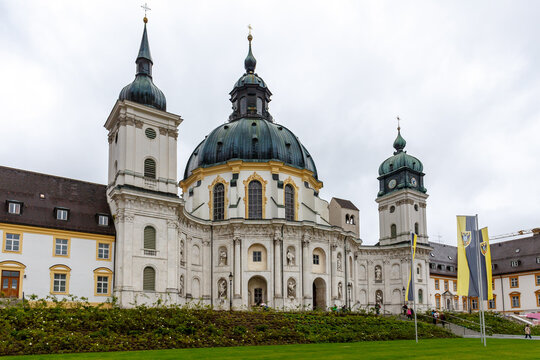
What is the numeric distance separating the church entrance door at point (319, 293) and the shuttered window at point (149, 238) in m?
21.2

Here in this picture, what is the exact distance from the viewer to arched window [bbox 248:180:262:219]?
5806 centimetres

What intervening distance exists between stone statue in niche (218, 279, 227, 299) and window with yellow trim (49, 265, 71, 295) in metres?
18.8

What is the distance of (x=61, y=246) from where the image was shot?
131 ft

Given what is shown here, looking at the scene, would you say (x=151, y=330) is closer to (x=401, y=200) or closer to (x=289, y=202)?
(x=289, y=202)

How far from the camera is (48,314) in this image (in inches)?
1089

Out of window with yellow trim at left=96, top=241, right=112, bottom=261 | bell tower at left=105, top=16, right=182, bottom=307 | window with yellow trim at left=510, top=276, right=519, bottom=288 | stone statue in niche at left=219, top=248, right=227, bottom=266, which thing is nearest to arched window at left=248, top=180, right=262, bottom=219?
stone statue in niche at left=219, top=248, right=227, bottom=266

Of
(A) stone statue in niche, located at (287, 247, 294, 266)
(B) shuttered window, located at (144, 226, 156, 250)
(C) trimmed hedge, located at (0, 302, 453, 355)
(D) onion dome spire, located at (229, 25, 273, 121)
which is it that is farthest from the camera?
(D) onion dome spire, located at (229, 25, 273, 121)

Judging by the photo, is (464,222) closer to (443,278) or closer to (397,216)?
(397,216)

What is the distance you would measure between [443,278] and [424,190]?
17028 millimetres

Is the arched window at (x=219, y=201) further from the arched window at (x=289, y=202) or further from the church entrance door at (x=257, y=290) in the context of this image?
the church entrance door at (x=257, y=290)

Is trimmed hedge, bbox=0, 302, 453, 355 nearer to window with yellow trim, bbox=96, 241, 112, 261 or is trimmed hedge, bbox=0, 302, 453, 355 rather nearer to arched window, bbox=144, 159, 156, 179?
window with yellow trim, bbox=96, 241, 112, 261

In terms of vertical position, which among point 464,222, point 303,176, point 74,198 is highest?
point 303,176

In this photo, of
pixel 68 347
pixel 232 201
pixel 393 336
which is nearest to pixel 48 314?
pixel 68 347

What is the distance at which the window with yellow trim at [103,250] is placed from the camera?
1633 inches
